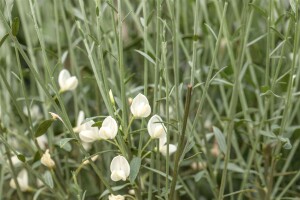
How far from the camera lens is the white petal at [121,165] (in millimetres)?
688

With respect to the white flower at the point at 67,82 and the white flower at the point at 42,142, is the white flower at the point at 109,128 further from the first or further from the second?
the white flower at the point at 42,142

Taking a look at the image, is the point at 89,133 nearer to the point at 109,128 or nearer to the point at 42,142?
the point at 109,128

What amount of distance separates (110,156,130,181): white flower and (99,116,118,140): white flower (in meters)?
0.03

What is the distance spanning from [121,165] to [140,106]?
8 centimetres

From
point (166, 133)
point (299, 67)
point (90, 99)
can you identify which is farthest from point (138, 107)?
point (90, 99)

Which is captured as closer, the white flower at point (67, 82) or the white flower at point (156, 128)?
the white flower at point (156, 128)

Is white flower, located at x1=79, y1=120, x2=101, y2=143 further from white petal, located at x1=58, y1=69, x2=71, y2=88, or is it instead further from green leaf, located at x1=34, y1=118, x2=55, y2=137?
white petal, located at x1=58, y1=69, x2=71, y2=88

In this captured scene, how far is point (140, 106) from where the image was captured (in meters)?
0.71

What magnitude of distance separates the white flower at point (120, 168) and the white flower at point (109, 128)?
0.03 m

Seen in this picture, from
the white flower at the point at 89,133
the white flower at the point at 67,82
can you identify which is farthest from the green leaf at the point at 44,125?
the white flower at the point at 67,82

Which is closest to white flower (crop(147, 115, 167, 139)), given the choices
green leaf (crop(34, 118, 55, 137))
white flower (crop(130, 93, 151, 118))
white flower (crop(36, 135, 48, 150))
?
white flower (crop(130, 93, 151, 118))

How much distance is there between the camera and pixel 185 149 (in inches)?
27.4

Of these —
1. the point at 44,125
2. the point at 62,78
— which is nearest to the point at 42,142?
the point at 62,78

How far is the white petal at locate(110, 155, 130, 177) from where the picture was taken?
2.26ft
